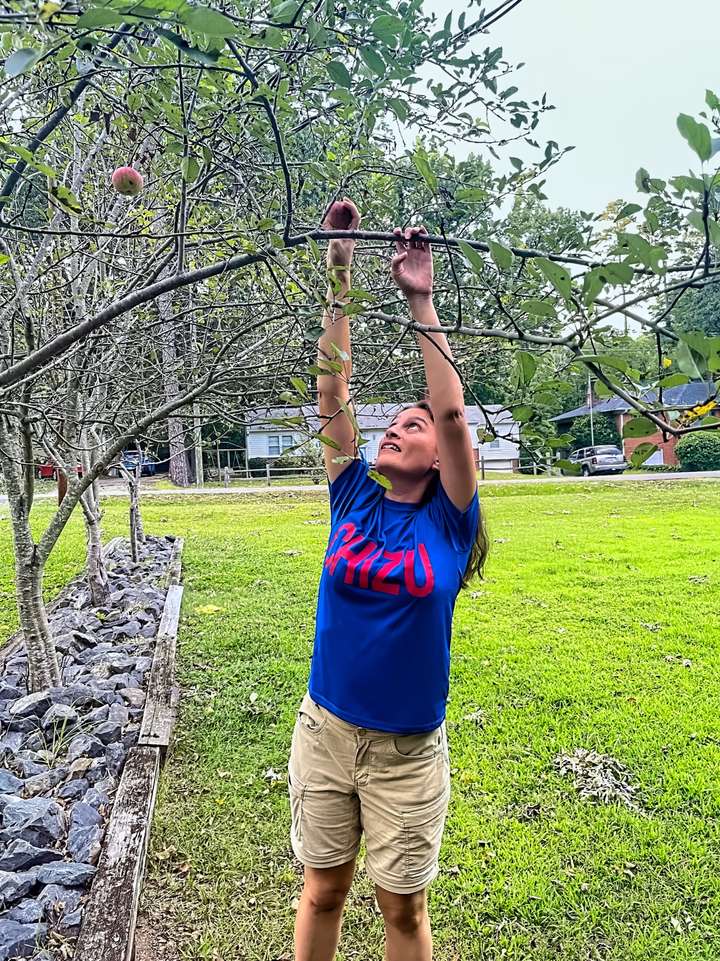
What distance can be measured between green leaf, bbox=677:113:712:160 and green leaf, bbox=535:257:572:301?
0.70ft

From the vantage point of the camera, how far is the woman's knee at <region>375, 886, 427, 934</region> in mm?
1710

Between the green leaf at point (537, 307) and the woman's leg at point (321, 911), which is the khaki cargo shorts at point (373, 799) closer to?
the woman's leg at point (321, 911)

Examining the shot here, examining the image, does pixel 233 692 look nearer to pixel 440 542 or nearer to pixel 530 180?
pixel 440 542

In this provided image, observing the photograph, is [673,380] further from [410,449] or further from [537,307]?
[410,449]

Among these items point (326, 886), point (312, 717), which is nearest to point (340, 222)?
point (312, 717)

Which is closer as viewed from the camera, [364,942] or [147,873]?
[364,942]

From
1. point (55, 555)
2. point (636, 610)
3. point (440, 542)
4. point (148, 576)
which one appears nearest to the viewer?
point (440, 542)

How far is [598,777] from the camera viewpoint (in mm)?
3143

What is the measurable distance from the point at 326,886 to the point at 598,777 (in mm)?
1810

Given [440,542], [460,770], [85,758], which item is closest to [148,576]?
[85,758]

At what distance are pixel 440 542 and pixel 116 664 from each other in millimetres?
3010

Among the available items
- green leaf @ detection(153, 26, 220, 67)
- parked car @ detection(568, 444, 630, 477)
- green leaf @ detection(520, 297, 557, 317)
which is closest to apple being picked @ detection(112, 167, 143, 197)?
green leaf @ detection(153, 26, 220, 67)

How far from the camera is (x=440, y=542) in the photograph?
1792mm

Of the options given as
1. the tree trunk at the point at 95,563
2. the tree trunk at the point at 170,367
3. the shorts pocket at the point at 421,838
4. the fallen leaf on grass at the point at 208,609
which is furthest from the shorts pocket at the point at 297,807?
the fallen leaf on grass at the point at 208,609
